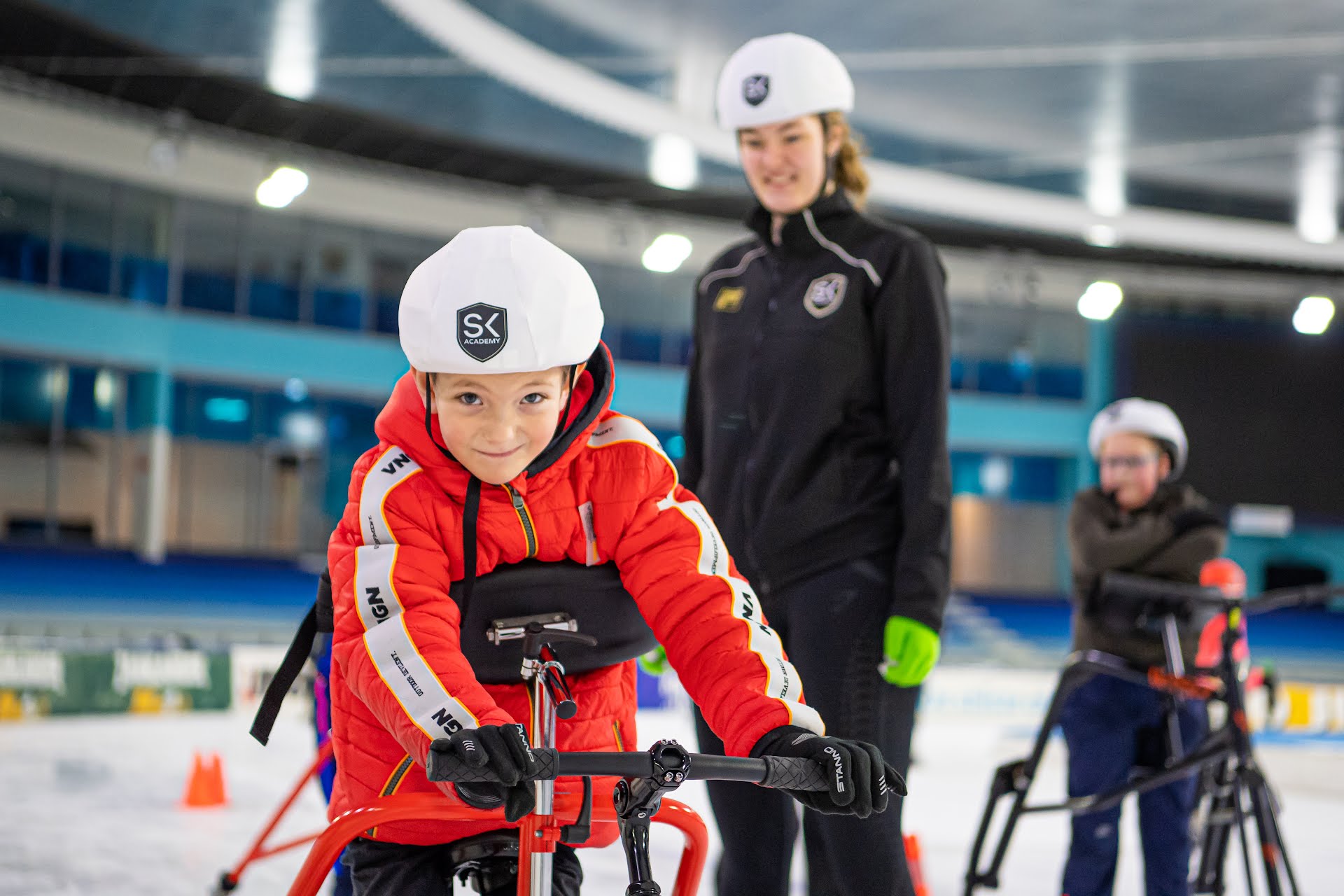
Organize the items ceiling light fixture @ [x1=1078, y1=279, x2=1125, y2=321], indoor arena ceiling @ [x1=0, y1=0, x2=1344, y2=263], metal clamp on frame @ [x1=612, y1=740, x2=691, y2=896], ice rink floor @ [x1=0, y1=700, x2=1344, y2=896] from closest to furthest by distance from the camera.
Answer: metal clamp on frame @ [x1=612, y1=740, x2=691, y2=896] → ice rink floor @ [x1=0, y1=700, x2=1344, y2=896] → indoor arena ceiling @ [x1=0, y1=0, x2=1344, y2=263] → ceiling light fixture @ [x1=1078, y1=279, x2=1125, y2=321]

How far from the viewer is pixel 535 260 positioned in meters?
1.60

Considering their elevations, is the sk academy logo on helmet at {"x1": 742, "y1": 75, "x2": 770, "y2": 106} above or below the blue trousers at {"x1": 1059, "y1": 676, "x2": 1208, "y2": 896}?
above

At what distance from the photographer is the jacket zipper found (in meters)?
1.71

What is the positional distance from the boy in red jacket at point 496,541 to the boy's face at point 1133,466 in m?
2.84

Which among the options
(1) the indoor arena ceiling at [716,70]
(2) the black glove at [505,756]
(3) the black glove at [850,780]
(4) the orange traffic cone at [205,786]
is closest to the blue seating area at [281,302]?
(1) the indoor arena ceiling at [716,70]

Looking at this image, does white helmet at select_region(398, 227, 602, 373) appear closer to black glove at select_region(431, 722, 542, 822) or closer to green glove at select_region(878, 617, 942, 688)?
black glove at select_region(431, 722, 542, 822)

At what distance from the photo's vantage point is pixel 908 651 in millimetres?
2314

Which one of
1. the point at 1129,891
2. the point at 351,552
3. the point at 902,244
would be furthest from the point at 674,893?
the point at 1129,891

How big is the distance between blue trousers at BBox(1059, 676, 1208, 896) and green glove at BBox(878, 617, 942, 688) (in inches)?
69.3

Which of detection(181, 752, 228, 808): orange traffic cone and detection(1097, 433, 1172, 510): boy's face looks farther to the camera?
detection(181, 752, 228, 808): orange traffic cone

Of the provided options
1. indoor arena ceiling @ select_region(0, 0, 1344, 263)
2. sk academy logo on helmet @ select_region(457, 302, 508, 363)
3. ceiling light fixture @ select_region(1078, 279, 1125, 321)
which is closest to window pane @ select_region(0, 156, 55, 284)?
indoor arena ceiling @ select_region(0, 0, 1344, 263)

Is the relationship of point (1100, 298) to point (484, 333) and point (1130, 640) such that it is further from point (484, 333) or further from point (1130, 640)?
point (484, 333)

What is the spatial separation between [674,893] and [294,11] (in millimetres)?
11356

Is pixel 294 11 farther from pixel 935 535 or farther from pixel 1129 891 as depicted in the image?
pixel 935 535
